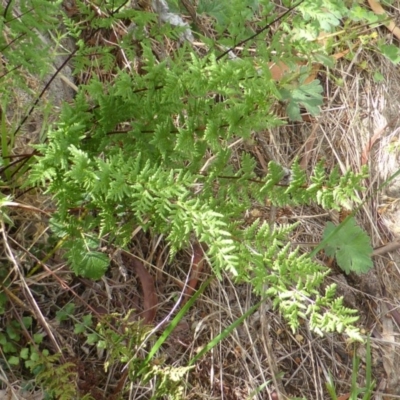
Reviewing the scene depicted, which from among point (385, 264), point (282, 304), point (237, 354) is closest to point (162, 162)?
point (282, 304)

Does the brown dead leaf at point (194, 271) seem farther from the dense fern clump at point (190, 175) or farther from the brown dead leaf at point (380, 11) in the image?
the brown dead leaf at point (380, 11)

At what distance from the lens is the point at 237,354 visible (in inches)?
90.3

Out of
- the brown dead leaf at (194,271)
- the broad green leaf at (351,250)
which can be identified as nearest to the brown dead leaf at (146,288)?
the brown dead leaf at (194,271)

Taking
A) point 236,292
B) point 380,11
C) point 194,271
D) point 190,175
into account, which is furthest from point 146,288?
point 380,11

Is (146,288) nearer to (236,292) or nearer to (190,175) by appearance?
(236,292)

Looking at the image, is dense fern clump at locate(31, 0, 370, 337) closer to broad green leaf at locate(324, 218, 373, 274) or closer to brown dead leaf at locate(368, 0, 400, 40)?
broad green leaf at locate(324, 218, 373, 274)

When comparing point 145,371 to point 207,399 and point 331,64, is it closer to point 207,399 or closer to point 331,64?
point 207,399

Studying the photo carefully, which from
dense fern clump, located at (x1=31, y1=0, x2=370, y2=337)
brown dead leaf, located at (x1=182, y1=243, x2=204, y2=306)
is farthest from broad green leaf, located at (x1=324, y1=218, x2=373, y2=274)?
dense fern clump, located at (x1=31, y1=0, x2=370, y2=337)

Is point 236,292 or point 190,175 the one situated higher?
point 190,175

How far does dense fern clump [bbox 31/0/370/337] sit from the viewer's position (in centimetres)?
139

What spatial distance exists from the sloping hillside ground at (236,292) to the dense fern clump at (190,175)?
0.29 m

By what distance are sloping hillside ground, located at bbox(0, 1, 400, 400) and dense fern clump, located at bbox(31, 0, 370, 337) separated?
0.96 ft

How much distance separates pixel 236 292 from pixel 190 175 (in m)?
1.02

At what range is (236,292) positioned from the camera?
236 centimetres
